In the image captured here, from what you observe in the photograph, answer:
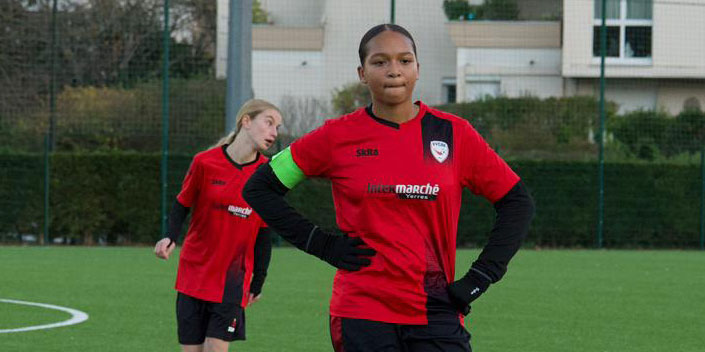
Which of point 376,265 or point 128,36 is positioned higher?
point 128,36

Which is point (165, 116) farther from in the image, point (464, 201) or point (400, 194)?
point (400, 194)

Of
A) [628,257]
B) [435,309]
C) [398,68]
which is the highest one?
[398,68]

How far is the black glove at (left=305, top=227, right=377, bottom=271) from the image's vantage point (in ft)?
15.1

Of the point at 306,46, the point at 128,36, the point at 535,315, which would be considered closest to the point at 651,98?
the point at 306,46

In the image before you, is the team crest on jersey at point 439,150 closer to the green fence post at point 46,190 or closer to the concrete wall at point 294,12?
the green fence post at point 46,190

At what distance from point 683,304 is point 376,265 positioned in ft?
31.2

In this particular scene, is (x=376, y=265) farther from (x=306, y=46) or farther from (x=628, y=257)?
(x=306, y=46)

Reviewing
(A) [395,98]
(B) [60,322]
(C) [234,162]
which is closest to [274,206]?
(A) [395,98]

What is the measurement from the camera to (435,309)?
4.62 m

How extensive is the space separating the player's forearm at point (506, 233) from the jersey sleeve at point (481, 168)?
0.04 m

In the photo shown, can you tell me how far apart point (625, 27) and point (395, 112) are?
2684 centimetres

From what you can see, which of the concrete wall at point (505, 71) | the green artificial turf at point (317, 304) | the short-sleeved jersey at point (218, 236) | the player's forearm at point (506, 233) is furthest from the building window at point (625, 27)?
the player's forearm at point (506, 233)

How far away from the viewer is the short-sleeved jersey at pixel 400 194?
459 centimetres

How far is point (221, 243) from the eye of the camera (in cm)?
747
